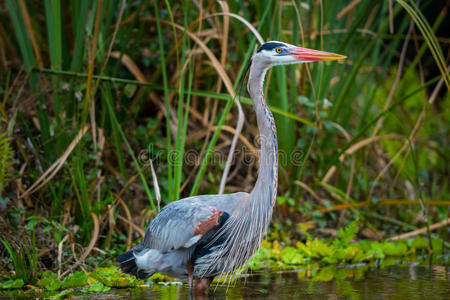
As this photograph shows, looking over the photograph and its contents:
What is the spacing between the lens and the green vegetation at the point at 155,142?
4.33m

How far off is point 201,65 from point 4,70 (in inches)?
75.8

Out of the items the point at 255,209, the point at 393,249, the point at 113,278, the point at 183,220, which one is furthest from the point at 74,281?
the point at 393,249

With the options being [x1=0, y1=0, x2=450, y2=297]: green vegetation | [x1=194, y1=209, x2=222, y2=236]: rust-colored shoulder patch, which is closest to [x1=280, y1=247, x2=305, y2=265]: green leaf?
[x1=0, y1=0, x2=450, y2=297]: green vegetation

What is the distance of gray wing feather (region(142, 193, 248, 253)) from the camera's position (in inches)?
142

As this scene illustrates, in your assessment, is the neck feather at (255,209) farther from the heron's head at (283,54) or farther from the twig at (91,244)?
the twig at (91,244)

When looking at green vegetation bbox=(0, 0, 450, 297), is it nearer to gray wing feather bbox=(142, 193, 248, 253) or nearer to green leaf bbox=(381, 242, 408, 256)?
green leaf bbox=(381, 242, 408, 256)

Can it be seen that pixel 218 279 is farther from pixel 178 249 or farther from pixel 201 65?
pixel 201 65

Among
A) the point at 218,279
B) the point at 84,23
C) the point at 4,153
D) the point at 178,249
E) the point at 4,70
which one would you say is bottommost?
the point at 218,279

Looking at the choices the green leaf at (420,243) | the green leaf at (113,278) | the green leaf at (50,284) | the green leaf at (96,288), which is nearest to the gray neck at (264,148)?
the green leaf at (113,278)

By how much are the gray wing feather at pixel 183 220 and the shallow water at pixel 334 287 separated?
35cm

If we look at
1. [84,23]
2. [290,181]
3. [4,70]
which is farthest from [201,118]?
[4,70]

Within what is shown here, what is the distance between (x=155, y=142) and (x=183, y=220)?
2.09 meters

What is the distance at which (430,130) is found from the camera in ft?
25.8

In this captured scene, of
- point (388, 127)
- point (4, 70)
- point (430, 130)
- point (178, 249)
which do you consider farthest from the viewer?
point (430, 130)
